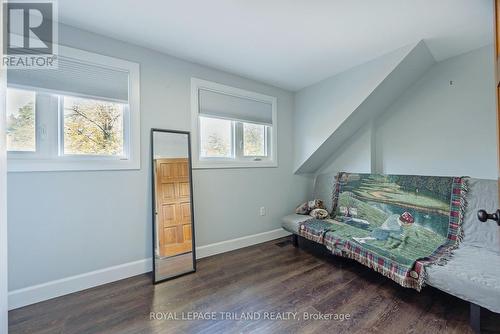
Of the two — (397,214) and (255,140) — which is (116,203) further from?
(397,214)

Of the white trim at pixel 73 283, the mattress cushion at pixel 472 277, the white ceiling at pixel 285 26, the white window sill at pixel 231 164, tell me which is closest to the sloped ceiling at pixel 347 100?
the white ceiling at pixel 285 26

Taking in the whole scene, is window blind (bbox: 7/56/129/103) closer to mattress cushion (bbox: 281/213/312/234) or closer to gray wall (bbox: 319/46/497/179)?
mattress cushion (bbox: 281/213/312/234)

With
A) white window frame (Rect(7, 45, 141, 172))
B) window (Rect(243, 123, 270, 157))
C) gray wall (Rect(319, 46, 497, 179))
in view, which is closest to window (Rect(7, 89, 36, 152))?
white window frame (Rect(7, 45, 141, 172))

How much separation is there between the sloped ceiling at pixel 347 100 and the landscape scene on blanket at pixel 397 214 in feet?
2.07

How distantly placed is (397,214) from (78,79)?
3315 millimetres

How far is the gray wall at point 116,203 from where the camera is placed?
65.3 inches

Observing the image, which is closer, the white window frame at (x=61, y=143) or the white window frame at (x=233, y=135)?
the white window frame at (x=61, y=143)

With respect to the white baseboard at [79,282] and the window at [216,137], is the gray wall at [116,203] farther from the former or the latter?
the window at [216,137]

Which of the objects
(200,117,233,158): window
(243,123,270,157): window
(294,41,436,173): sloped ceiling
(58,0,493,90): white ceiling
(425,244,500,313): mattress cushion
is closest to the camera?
(425,244,500,313): mattress cushion

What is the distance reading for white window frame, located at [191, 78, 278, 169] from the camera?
7.95 ft

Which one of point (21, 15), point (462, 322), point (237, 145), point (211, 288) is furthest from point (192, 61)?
point (462, 322)

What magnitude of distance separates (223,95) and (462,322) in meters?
2.88

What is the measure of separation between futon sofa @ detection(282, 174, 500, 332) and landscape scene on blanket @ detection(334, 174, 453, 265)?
0.48 ft

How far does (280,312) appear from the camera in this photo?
5.21 ft
